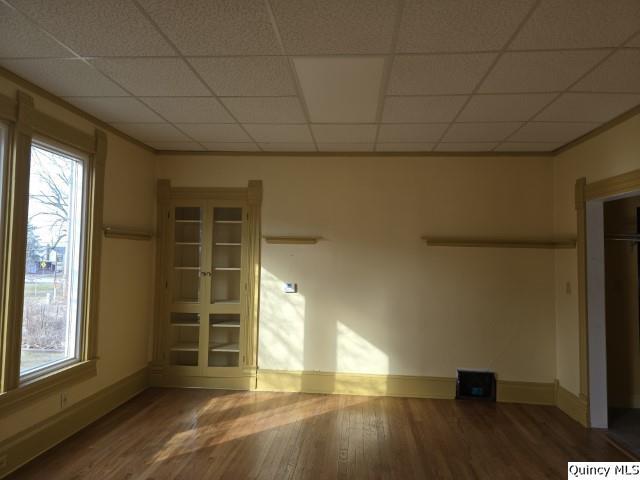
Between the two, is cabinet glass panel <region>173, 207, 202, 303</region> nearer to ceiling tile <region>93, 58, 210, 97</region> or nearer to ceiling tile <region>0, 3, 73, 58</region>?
ceiling tile <region>93, 58, 210, 97</region>

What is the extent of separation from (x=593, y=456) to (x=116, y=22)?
4.40 meters

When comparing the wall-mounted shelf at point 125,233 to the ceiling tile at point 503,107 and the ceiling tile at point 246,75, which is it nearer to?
the ceiling tile at point 246,75

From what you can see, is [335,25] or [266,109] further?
[266,109]

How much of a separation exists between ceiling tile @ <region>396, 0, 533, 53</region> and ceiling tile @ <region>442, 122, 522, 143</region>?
137 centimetres

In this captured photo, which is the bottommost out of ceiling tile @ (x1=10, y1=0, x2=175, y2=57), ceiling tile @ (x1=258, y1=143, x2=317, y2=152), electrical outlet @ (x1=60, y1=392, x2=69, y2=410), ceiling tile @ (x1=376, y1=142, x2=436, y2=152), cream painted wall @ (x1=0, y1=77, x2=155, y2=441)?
electrical outlet @ (x1=60, y1=392, x2=69, y2=410)

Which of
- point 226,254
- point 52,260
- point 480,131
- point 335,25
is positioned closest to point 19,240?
point 52,260

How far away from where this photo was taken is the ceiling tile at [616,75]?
2221mm

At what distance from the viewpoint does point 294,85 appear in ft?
8.86

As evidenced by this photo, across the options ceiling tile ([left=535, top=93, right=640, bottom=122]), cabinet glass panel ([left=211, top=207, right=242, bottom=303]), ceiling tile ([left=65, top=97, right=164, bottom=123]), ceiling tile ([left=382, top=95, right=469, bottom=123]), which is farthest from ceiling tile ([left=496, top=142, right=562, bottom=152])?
ceiling tile ([left=65, top=97, right=164, bottom=123])

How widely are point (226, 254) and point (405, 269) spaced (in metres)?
2.11

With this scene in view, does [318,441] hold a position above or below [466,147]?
below

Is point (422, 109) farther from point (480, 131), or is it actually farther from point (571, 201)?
point (571, 201)

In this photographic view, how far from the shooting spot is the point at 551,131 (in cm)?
354

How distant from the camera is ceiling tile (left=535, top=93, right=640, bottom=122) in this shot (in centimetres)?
276
